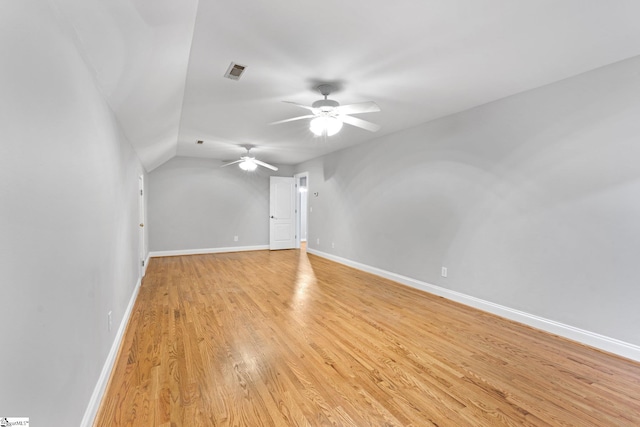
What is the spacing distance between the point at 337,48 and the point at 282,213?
6.24m

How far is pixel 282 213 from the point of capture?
8266 mm

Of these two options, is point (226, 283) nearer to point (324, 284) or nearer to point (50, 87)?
point (324, 284)

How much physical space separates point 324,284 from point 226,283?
1.62 meters

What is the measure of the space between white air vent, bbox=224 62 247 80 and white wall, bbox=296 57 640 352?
2854mm

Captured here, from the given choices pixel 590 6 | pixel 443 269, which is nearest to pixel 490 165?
pixel 443 269

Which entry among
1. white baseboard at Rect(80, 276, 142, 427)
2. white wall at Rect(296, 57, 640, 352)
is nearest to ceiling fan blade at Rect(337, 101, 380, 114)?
white wall at Rect(296, 57, 640, 352)

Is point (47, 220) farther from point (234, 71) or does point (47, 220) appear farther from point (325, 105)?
point (325, 105)

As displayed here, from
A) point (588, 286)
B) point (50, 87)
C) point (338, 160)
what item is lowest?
point (588, 286)

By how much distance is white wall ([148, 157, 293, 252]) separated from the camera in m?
6.97

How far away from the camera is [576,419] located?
176 cm

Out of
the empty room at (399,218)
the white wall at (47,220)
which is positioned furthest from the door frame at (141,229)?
the white wall at (47,220)

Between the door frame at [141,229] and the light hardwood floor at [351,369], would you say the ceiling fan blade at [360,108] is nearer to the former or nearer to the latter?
the light hardwood floor at [351,369]

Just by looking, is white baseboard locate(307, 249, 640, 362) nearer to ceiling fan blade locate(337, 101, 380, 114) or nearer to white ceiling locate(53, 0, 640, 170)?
white ceiling locate(53, 0, 640, 170)

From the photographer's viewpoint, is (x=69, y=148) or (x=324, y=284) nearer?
(x=69, y=148)
